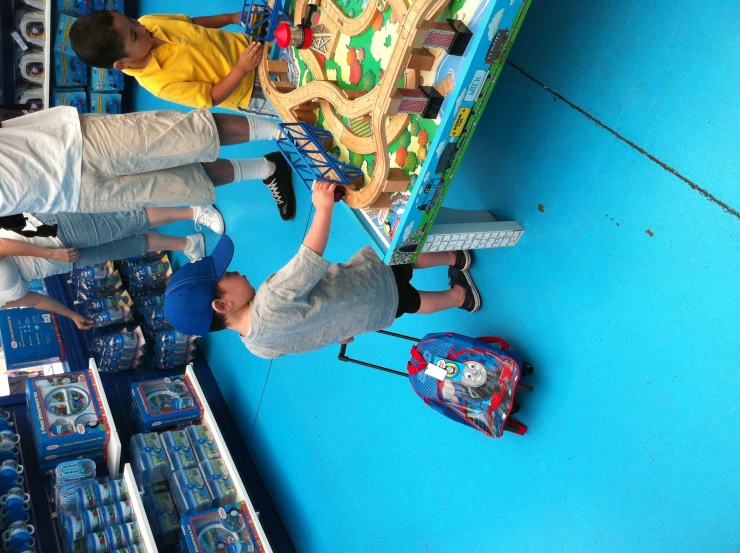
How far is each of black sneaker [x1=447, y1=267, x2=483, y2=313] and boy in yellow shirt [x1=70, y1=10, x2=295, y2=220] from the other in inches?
38.5

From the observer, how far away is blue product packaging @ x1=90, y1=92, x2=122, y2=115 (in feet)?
16.0

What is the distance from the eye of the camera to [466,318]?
2.55 meters

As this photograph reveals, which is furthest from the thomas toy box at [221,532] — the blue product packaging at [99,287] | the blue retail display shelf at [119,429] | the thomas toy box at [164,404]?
the blue product packaging at [99,287]

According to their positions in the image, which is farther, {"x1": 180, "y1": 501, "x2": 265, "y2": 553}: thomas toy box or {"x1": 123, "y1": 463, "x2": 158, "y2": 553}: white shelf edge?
{"x1": 180, "y1": 501, "x2": 265, "y2": 553}: thomas toy box

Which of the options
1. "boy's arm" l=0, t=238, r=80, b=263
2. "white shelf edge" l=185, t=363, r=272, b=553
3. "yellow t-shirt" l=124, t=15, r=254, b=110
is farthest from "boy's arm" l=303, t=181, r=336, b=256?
"white shelf edge" l=185, t=363, r=272, b=553

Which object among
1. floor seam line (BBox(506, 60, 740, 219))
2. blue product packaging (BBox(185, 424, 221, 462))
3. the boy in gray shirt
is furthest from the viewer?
blue product packaging (BBox(185, 424, 221, 462))

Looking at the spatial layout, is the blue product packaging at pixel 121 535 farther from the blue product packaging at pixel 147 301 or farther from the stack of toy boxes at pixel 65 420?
the blue product packaging at pixel 147 301

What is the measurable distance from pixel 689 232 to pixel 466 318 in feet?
3.42

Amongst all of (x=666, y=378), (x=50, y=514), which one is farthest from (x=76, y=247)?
(x=666, y=378)

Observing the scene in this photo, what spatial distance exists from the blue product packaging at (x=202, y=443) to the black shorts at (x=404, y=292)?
1.99m

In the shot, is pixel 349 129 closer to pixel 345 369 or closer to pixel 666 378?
pixel 666 378

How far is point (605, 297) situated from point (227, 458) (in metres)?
2.53

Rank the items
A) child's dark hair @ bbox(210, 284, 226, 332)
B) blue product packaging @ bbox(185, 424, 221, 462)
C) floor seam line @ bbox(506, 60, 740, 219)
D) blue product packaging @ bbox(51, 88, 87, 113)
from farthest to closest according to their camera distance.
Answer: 1. blue product packaging @ bbox(51, 88, 87, 113)
2. blue product packaging @ bbox(185, 424, 221, 462)
3. child's dark hair @ bbox(210, 284, 226, 332)
4. floor seam line @ bbox(506, 60, 740, 219)

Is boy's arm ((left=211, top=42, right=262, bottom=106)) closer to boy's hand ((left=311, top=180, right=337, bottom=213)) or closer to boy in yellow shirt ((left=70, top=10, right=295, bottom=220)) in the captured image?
boy in yellow shirt ((left=70, top=10, right=295, bottom=220))
